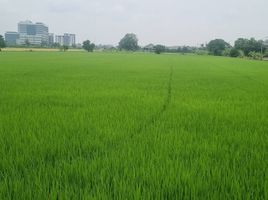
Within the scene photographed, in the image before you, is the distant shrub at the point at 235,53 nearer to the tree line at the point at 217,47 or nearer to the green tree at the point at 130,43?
the tree line at the point at 217,47

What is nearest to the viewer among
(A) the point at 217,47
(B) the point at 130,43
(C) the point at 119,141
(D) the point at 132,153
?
(D) the point at 132,153

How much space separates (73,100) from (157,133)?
9.43 feet

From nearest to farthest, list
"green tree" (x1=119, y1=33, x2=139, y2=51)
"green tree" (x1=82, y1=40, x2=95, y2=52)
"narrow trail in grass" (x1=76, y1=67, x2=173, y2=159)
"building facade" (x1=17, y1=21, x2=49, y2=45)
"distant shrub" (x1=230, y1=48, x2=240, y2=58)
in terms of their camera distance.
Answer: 1. "narrow trail in grass" (x1=76, y1=67, x2=173, y2=159)
2. "distant shrub" (x1=230, y1=48, x2=240, y2=58)
3. "green tree" (x1=82, y1=40, x2=95, y2=52)
4. "green tree" (x1=119, y1=33, x2=139, y2=51)
5. "building facade" (x1=17, y1=21, x2=49, y2=45)

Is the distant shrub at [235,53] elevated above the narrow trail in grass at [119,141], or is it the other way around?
the distant shrub at [235,53]

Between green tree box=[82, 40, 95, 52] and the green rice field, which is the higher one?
green tree box=[82, 40, 95, 52]

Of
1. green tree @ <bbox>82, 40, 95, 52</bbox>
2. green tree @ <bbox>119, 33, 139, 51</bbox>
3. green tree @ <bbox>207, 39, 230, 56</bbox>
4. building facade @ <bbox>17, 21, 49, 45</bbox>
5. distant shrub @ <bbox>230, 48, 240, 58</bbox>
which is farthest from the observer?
building facade @ <bbox>17, 21, 49, 45</bbox>

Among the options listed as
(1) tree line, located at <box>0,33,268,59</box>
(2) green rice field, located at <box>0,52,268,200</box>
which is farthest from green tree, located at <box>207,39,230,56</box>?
(2) green rice field, located at <box>0,52,268,200</box>

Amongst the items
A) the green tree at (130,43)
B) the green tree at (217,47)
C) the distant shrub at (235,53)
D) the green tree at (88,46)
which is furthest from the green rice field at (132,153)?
the green tree at (130,43)

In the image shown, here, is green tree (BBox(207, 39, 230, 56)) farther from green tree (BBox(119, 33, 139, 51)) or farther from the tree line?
green tree (BBox(119, 33, 139, 51))

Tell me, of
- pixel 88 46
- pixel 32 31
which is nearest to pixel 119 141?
pixel 88 46

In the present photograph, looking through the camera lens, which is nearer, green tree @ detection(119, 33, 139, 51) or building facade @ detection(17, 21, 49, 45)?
green tree @ detection(119, 33, 139, 51)

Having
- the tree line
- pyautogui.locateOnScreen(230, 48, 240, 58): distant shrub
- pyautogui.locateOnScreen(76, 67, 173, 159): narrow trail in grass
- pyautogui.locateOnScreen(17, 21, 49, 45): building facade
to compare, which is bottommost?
pyautogui.locateOnScreen(76, 67, 173, 159): narrow trail in grass

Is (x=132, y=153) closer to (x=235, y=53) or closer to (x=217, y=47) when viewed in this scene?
(x=235, y=53)

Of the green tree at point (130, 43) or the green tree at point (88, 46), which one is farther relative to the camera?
the green tree at point (130, 43)
